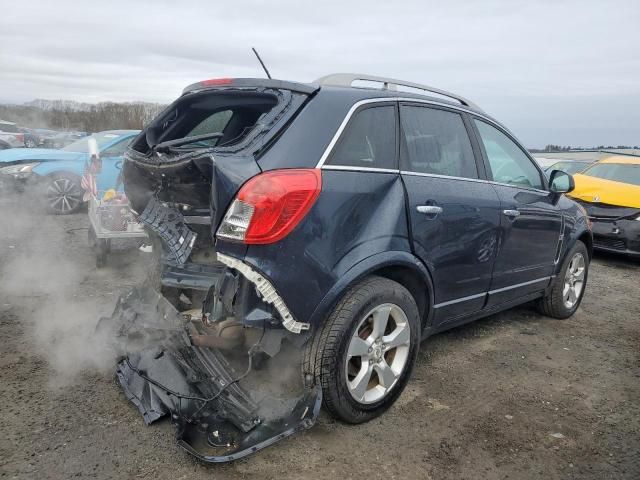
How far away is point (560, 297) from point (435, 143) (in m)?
2.42

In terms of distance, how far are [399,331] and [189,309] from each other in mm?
1386

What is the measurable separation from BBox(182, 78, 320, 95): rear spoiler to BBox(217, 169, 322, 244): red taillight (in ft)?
1.92

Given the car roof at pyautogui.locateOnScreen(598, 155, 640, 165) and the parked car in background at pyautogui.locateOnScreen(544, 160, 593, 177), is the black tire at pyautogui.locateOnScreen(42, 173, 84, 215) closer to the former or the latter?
the parked car in background at pyautogui.locateOnScreen(544, 160, 593, 177)

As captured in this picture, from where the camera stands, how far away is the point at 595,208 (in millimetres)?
7855

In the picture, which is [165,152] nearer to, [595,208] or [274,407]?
[274,407]

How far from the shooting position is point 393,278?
3.03 m

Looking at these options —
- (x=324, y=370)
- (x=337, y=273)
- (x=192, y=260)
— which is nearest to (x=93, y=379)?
(x=192, y=260)

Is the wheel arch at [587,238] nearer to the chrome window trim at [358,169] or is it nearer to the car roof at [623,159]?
the chrome window trim at [358,169]

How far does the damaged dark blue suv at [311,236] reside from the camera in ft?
8.11

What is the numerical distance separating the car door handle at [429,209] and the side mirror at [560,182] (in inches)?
72.3

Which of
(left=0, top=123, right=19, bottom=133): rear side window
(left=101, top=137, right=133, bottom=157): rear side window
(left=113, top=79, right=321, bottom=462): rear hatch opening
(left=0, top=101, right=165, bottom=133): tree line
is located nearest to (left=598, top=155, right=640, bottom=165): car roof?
(left=113, top=79, right=321, bottom=462): rear hatch opening

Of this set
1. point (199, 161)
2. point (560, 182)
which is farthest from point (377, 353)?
point (560, 182)

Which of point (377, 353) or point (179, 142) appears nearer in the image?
point (377, 353)

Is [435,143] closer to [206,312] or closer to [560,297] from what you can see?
[206,312]
